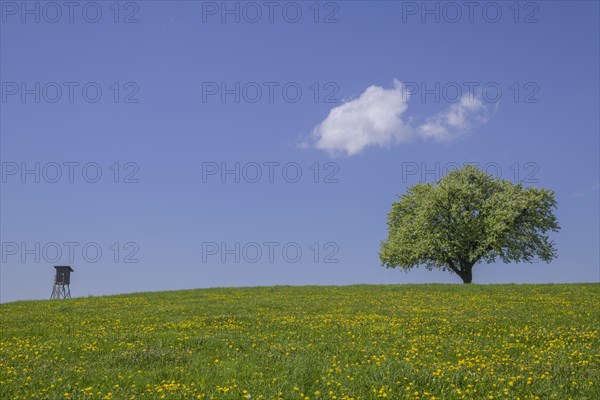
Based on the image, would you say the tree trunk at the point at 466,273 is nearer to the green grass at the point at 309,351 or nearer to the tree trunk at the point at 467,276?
the tree trunk at the point at 467,276

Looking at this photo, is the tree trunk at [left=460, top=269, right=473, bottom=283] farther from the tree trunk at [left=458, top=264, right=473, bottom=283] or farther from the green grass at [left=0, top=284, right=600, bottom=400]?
the green grass at [left=0, top=284, right=600, bottom=400]

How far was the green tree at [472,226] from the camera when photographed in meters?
48.5

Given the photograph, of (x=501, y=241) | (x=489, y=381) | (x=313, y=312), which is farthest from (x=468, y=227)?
(x=489, y=381)

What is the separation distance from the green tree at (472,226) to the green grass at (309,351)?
21.6m

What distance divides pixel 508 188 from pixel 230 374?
147 ft

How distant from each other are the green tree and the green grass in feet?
70.9

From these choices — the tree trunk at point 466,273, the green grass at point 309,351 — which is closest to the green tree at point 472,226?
the tree trunk at point 466,273

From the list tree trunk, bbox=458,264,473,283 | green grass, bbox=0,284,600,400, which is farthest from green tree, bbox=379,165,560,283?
green grass, bbox=0,284,600,400

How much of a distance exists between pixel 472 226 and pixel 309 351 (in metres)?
37.8

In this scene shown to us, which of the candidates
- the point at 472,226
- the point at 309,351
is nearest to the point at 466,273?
the point at 472,226

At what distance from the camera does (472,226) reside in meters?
48.6

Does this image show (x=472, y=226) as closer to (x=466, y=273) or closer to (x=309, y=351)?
(x=466, y=273)

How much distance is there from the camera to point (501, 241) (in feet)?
158

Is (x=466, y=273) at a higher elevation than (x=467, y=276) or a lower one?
higher
